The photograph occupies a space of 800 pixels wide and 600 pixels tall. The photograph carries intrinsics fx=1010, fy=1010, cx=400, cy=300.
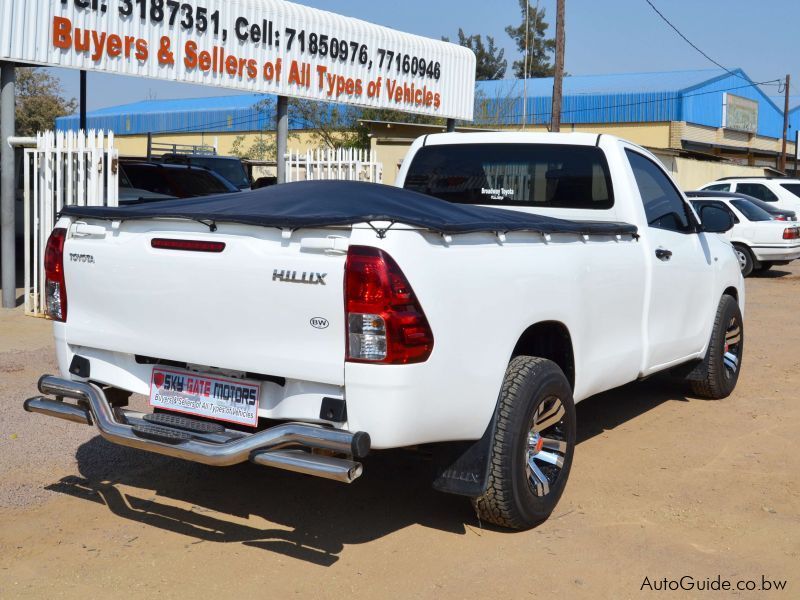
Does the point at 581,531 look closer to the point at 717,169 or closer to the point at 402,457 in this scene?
the point at 402,457

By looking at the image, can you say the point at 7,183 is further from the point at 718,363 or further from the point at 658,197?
the point at 718,363

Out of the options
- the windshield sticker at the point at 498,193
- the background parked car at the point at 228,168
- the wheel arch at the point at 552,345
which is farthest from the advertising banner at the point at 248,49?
the wheel arch at the point at 552,345

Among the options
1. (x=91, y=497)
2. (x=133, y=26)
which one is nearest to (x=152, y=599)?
(x=91, y=497)

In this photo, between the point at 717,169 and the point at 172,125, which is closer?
the point at 717,169

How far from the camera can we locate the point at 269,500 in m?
5.20

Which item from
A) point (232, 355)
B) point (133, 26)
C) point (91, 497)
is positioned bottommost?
point (91, 497)

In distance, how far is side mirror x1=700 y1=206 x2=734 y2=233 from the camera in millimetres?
7180

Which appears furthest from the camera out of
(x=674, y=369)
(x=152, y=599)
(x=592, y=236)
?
(x=674, y=369)

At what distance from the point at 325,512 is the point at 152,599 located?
1235 millimetres

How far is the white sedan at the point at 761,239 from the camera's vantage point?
63.0 feet

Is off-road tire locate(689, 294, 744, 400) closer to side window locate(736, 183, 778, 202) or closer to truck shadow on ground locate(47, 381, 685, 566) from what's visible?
truck shadow on ground locate(47, 381, 685, 566)

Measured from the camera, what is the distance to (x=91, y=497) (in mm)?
5215

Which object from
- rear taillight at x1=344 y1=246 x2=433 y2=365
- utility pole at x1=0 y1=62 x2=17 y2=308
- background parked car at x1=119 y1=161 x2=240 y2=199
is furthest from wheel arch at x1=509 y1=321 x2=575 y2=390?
background parked car at x1=119 y1=161 x2=240 y2=199

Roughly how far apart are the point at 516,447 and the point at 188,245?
1683 millimetres
